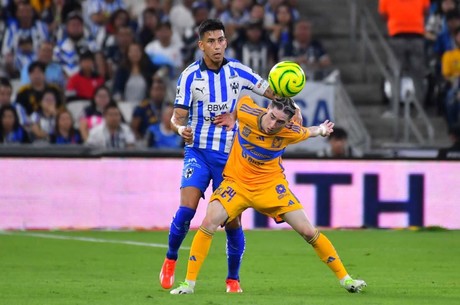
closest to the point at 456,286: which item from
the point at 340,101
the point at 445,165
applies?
the point at 445,165

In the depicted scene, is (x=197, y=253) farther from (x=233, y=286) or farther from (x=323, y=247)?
(x=323, y=247)

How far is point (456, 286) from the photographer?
37.1 feet

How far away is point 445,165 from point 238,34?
4.97 metres

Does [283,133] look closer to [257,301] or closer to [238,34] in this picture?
[257,301]

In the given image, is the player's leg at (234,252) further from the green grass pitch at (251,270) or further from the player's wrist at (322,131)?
the player's wrist at (322,131)

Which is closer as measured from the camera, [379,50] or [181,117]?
[181,117]

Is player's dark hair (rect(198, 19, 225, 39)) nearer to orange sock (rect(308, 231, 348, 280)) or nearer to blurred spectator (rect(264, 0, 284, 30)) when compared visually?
orange sock (rect(308, 231, 348, 280))

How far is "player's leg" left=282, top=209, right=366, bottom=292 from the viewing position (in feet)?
34.4

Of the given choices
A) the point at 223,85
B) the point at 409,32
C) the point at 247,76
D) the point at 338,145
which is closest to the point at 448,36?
the point at 409,32

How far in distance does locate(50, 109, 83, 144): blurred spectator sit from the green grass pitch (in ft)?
6.62

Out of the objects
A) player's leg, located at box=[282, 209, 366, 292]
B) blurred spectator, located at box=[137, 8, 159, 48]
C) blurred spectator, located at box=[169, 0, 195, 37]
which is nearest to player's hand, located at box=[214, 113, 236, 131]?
player's leg, located at box=[282, 209, 366, 292]

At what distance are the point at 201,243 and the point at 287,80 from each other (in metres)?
1.51

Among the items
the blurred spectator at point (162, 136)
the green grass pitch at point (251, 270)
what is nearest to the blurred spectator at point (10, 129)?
the blurred spectator at point (162, 136)

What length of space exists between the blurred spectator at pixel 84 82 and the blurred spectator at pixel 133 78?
1.07ft
